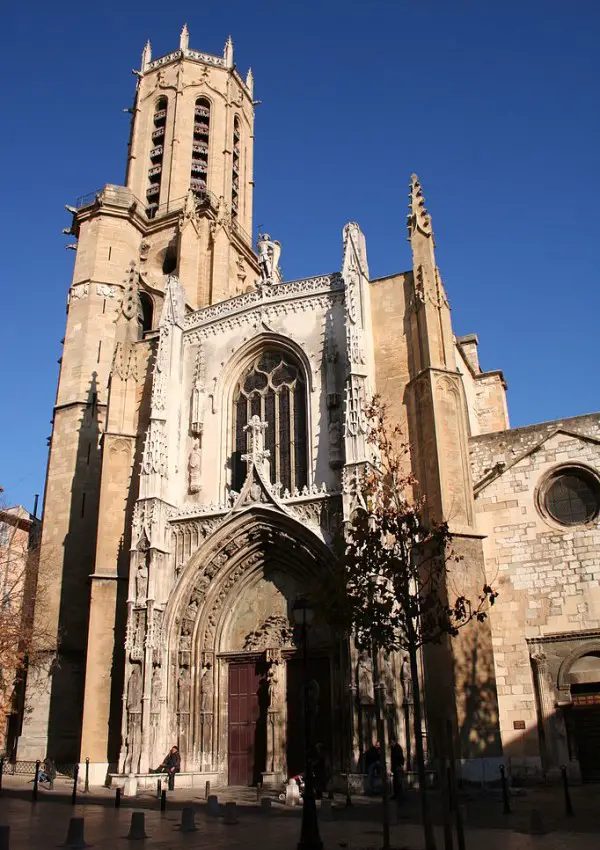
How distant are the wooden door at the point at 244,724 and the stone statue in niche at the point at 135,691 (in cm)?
250

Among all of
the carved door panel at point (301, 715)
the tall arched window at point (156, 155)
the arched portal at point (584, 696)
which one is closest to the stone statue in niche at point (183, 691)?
the carved door panel at point (301, 715)

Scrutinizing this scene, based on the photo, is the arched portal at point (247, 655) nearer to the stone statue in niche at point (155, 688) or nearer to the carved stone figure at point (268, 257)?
the stone statue in niche at point (155, 688)

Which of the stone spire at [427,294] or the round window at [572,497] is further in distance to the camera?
the stone spire at [427,294]

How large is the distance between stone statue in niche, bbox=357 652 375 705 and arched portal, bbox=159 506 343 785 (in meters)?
Answer: 1.77

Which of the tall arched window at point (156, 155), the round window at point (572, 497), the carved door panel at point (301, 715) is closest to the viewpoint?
the carved door panel at point (301, 715)

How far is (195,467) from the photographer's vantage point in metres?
23.1

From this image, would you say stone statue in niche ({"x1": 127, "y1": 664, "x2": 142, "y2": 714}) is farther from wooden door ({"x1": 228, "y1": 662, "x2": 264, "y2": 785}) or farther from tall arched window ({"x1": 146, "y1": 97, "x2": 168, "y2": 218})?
tall arched window ({"x1": 146, "y1": 97, "x2": 168, "y2": 218})

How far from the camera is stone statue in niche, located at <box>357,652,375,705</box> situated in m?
17.2

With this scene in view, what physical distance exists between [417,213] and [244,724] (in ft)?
49.1

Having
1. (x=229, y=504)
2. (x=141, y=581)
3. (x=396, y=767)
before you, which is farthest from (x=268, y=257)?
(x=396, y=767)

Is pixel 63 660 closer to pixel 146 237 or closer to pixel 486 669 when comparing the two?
pixel 486 669

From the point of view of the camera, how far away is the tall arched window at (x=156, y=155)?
35.8 metres

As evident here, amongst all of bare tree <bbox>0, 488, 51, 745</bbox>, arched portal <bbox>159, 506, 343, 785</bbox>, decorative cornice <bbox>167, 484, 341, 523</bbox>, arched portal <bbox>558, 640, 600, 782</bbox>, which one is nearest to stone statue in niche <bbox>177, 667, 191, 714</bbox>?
arched portal <bbox>159, 506, 343, 785</bbox>

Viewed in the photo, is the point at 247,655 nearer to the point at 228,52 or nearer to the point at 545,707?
the point at 545,707
